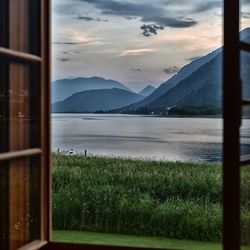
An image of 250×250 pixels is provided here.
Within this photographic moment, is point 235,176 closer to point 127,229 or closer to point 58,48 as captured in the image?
point 127,229

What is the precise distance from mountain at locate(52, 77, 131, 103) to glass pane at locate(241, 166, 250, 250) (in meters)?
3.32

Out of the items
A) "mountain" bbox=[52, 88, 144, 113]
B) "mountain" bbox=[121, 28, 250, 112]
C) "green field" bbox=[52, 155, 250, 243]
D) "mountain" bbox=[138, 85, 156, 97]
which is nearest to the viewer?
"green field" bbox=[52, 155, 250, 243]

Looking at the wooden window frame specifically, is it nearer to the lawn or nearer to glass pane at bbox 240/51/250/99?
glass pane at bbox 240/51/250/99

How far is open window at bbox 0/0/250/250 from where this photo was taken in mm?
1756

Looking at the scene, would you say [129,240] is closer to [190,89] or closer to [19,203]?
[190,89]

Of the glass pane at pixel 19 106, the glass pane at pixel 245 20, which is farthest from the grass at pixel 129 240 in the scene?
the glass pane at pixel 245 20

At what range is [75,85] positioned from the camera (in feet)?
16.9

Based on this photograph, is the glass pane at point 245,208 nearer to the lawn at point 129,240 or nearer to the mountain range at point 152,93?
the lawn at point 129,240

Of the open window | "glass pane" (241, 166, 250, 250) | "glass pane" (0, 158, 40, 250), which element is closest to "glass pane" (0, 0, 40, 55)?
the open window

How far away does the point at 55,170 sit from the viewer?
507 cm

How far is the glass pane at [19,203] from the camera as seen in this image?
1850 mm

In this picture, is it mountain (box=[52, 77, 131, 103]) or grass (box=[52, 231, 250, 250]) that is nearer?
grass (box=[52, 231, 250, 250])

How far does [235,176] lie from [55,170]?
348 centimetres
